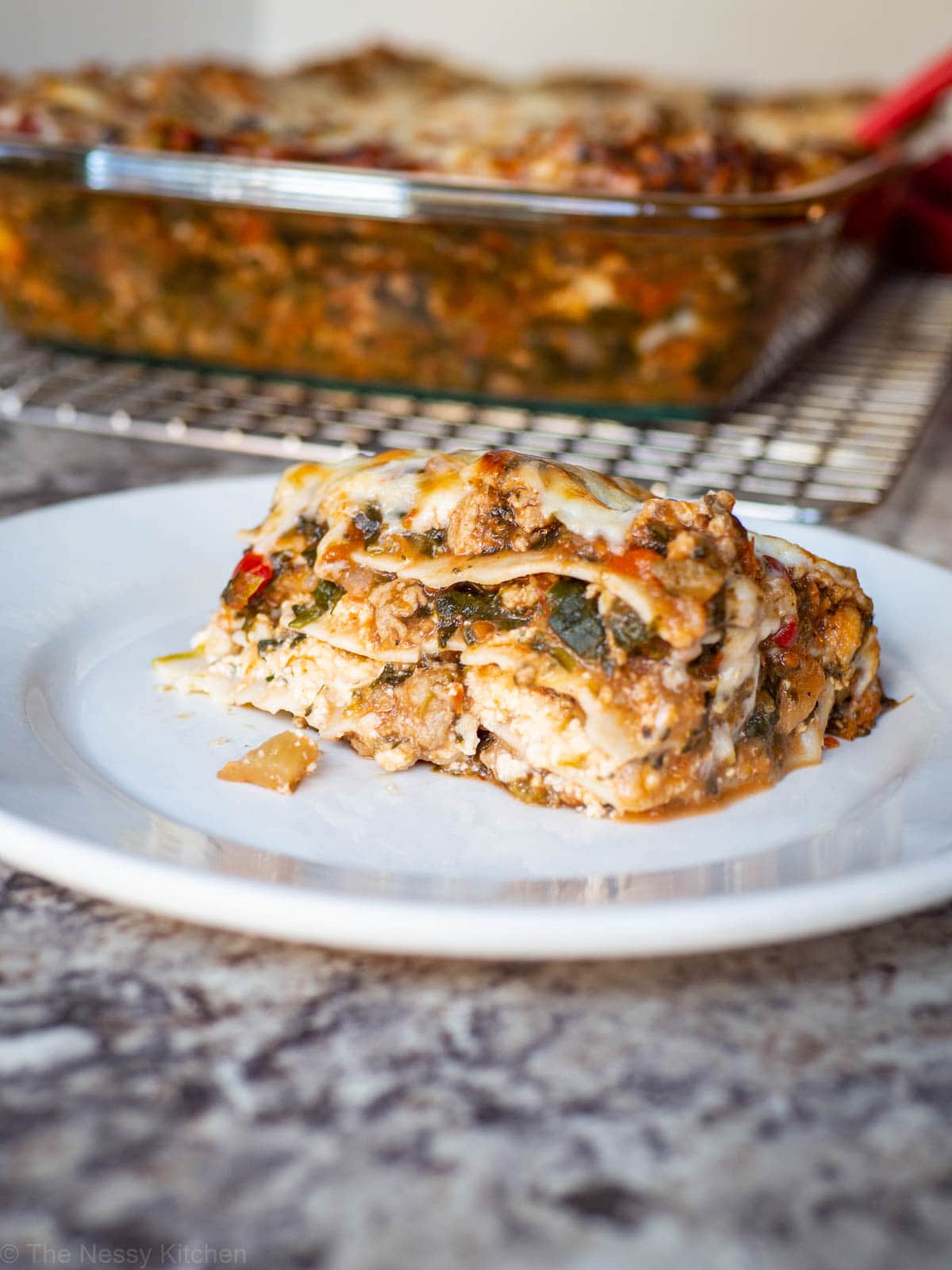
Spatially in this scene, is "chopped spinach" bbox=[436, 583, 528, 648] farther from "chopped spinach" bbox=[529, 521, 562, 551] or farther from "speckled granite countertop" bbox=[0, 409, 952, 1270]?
"speckled granite countertop" bbox=[0, 409, 952, 1270]

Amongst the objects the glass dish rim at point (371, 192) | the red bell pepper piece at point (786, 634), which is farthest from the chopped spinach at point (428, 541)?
the glass dish rim at point (371, 192)

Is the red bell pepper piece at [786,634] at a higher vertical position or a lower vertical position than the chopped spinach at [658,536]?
lower

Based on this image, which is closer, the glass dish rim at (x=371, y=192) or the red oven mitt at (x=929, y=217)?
the glass dish rim at (x=371, y=192)

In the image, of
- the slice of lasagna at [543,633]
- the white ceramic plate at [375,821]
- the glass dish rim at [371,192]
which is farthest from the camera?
the glass dish rim at [371,192]

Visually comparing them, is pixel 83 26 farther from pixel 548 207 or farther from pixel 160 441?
pixel 548 207

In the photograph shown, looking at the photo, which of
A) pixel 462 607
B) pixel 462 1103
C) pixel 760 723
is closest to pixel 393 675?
pixel 462 607

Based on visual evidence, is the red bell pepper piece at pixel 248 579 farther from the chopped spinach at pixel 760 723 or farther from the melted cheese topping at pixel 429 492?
the chopped spinach at pixel 760 723

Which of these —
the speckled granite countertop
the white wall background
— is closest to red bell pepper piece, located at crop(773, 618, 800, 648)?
the speckled granite countertop

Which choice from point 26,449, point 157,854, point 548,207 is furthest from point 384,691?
point 26,449
